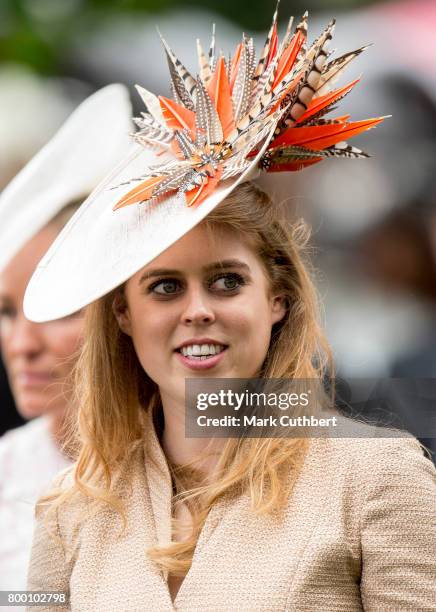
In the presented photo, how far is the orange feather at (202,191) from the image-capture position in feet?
3.90

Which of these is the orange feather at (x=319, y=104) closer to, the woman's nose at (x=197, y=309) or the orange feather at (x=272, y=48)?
the orange feather at (x=272, y=48)

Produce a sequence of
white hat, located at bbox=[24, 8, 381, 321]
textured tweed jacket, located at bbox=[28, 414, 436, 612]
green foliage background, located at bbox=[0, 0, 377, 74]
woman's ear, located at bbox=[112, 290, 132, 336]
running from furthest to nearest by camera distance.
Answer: green foliage background, located at bbox=[0, 0, 377, 74], woman's ear, located at bbox=[112, 290, 132, 336], white hat, located at bbox=[24, 8, 381, 321], textured tweed jacket, located at bbox=[28, 414, 436, 612]

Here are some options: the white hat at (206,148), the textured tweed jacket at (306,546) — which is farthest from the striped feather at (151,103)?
the textured tweed jacket at (306,546)

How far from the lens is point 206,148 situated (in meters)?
1.24

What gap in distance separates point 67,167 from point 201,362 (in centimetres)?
53

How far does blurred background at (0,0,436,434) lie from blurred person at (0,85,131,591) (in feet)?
0.45

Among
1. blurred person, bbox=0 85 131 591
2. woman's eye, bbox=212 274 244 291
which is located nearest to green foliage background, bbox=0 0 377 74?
blurred person, bbox=0 85 131 591

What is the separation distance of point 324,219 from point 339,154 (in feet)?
0.44

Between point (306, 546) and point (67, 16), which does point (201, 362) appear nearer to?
point (306, 546)

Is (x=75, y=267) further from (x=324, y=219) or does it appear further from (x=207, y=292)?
(x=324, y=219)

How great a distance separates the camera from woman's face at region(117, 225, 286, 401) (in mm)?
1197

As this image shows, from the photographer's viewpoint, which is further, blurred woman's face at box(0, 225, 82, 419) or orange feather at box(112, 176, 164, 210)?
blurred woman's face at box(0, 225, 82, 419)

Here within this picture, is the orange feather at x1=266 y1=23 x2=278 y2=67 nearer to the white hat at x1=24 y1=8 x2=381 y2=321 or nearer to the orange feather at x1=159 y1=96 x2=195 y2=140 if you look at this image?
the white hat at x1=24 y1=8 x2=381 y2=321

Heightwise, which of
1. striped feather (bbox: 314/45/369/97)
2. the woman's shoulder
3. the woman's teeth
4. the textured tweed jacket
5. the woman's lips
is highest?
striped feather (bbox: 314/45/369/97)
